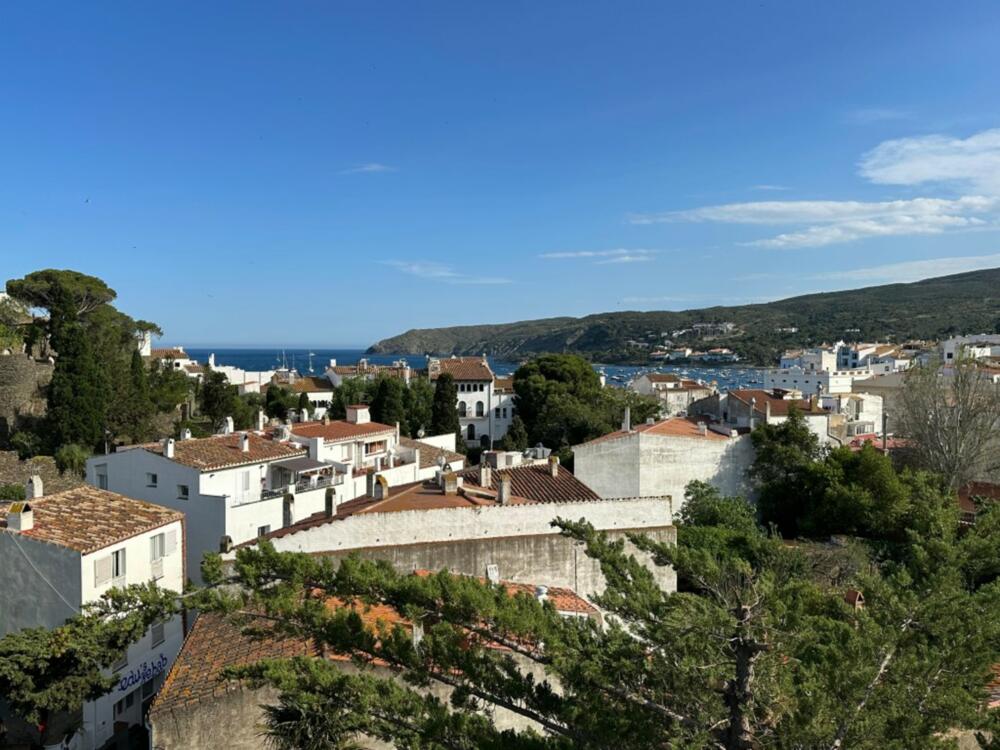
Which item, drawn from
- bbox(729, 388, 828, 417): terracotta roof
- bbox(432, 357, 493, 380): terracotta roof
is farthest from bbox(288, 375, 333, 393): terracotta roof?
bbox(729, 388, 828, 417): terracotta roof

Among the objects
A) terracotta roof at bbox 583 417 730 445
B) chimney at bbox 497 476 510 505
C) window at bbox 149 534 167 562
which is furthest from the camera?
terracotta roof at bbox 583 417 730 445

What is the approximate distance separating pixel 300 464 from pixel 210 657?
1231 cm

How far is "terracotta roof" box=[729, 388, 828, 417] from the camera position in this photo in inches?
1266

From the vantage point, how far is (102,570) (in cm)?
1521

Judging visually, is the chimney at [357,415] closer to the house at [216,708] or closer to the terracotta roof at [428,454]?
the terracotta roof at [428,454]

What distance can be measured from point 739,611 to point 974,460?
27650 millimetres

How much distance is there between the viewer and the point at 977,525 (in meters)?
9.21

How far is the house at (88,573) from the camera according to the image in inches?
580

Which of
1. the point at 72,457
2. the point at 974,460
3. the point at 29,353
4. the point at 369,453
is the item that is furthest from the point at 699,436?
the point at 29,353

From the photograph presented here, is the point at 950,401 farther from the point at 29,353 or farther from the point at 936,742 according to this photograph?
the point at 29,353

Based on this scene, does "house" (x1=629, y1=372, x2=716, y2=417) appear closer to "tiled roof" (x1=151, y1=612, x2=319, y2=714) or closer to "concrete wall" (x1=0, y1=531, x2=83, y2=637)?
"concrete wall" (x1=0, y1=531, x2=83, y2=637)

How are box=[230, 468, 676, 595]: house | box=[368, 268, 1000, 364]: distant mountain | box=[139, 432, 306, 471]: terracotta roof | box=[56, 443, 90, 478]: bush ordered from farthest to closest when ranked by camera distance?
box=[368, 268, 1000, 364]: distant mountain → box=[56, 443, 90, 478]: bush → box=[139, 432, 306, 471]: terracotta roof → box=[230, 468, 676, 595]: house

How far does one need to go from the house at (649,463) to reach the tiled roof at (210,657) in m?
15.7

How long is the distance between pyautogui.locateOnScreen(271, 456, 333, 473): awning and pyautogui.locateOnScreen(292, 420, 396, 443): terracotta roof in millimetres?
3857
